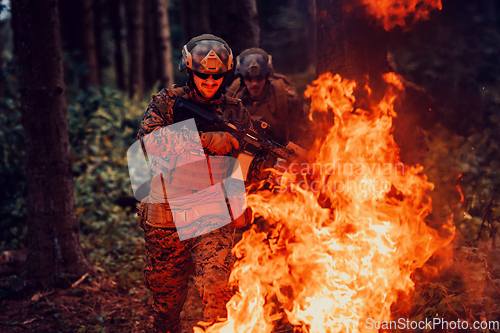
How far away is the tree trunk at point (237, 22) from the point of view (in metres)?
5.78

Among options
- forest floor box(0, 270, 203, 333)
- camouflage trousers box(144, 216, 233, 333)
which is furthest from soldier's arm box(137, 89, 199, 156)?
forest floor box(0, 270, 203, 333)

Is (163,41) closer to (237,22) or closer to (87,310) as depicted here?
(237,22)

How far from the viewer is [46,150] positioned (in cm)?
489

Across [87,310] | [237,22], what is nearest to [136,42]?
[237,22]

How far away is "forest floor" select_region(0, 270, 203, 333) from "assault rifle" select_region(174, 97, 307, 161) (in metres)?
2.14

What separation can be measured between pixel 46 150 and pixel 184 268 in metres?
2.63

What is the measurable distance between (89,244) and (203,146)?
4161 mm

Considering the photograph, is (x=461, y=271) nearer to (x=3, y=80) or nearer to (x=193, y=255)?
(x=193, y=255)

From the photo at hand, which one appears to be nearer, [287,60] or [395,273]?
[395,273]

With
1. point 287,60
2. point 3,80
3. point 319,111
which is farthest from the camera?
point 287,60

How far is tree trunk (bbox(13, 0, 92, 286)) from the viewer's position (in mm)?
4758

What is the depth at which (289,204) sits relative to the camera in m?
3.82

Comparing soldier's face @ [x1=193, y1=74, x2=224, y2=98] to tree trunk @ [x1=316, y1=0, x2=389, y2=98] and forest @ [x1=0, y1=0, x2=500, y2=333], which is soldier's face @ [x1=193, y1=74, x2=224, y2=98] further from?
tree trunk @ [x1=316, y1=0, x2=389, y2=98]

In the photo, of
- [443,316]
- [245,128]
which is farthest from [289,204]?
[443,316]
